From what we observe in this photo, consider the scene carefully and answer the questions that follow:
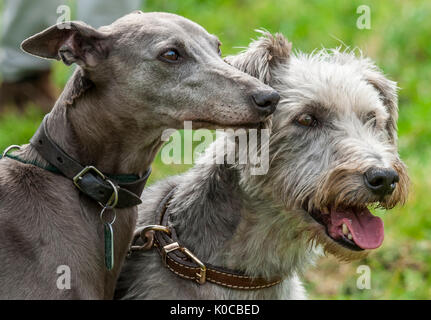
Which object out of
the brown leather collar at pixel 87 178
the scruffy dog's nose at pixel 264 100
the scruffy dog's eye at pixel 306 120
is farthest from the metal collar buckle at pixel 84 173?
the scruffy dog's eye at pixel 306 120

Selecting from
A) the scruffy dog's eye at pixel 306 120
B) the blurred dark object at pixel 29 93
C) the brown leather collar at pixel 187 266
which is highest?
the scruffy dog's eye at pixel 306 120

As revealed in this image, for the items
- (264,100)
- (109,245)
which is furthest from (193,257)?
(264,100)

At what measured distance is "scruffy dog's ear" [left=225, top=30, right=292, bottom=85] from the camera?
153 inches

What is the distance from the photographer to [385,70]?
8.16 meters

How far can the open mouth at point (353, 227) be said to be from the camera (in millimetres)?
3650

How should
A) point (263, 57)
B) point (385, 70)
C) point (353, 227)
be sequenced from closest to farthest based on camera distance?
point (353, 227)
point (263, 57)
point (385, 70)

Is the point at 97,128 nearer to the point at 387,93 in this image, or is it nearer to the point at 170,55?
the point at 170,55

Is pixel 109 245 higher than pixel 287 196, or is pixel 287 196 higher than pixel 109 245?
pixel 287 196

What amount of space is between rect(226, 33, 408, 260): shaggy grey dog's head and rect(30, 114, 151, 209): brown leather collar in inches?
26.5

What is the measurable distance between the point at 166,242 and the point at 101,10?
118 inches

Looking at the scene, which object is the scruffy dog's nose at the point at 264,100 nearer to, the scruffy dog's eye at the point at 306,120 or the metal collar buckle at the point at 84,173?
the scruffy dog's eye at the point at 306,120

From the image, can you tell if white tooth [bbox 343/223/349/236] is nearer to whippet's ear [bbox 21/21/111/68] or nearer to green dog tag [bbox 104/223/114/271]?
green dog tag [bbox 104/223/114/271]

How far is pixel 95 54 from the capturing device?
3.58 m

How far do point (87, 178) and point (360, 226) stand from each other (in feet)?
4.61
